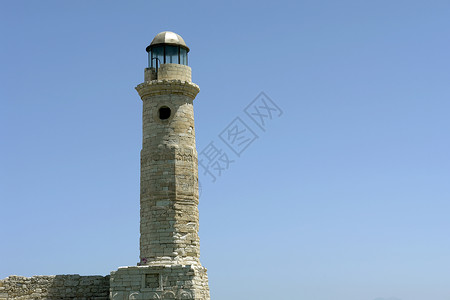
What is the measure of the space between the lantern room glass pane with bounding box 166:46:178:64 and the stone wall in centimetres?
880

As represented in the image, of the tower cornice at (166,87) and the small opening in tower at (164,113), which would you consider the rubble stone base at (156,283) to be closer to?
the small opening in tower at (164,113)

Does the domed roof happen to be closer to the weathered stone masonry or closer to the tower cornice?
the weathered stone masonry

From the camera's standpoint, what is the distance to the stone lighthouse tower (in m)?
24.5

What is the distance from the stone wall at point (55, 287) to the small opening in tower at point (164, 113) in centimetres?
647

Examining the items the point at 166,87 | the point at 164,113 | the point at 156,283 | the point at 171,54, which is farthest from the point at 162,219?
the point at 171,54

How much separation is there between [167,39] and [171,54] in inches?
24.2

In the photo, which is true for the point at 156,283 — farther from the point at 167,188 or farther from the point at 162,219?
the point at 167,188

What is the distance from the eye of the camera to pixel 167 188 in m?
25.9

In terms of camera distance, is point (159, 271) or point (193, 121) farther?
point (193, 121)

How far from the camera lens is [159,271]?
80.3ft

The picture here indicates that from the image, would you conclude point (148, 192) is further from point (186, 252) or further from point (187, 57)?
point (187, 57)

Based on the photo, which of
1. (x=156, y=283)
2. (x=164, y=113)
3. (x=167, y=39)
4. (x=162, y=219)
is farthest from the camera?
(x=167, y=39)

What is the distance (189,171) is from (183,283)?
440 centimetres

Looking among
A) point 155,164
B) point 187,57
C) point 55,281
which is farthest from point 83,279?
point 187,57
